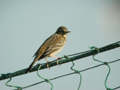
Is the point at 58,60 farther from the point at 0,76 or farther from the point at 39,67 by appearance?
the point at 0,76

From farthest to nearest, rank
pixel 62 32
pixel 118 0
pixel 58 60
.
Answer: pixel 118 0, pixel 62 32, pixel 58 60

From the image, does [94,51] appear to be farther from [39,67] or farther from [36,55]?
[36,55]

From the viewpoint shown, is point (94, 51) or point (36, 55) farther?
point (36, 55)

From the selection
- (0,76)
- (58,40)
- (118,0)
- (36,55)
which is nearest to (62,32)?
(58,40)

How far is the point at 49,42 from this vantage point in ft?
8.12

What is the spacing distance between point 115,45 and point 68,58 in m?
0.19

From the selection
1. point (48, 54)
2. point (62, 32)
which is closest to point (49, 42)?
point (48, 54)

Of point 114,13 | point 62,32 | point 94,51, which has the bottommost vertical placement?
point 114,13

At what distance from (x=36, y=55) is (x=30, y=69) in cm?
46

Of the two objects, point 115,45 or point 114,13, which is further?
point 114,13

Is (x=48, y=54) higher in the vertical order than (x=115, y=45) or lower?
lower

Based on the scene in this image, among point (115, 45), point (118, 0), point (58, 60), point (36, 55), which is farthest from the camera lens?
point (118, 0)

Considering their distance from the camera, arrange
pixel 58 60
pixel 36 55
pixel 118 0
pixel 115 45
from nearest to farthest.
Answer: pixel 115 45
pixel 58 60
pixel 36 55
pixel 118 0

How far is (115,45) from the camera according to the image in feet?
6.02
